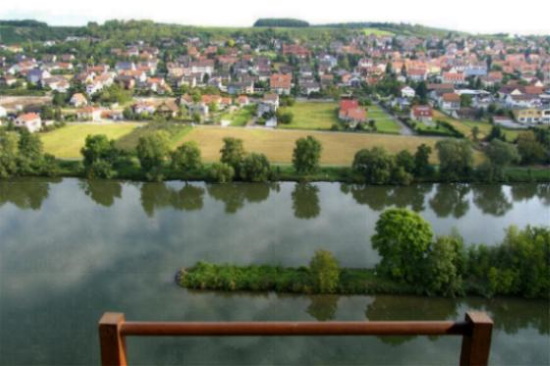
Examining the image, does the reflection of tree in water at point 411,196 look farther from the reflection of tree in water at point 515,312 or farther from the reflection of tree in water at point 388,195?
the reflection of tree in water at point 515,312

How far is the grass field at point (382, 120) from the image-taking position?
876 centimetres

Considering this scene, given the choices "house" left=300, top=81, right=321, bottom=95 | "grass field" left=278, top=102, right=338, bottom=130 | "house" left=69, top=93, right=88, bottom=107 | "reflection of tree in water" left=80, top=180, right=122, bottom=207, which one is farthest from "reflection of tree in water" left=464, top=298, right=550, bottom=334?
"house" left=300, top=81, right=321, bottom=95

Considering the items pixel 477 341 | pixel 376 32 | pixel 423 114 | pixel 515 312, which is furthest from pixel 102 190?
pixel 376 32

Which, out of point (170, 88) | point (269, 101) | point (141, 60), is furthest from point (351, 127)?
point (141, 60)

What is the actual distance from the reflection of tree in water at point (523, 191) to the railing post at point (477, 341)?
601 cm

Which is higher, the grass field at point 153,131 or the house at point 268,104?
the house at point 268,104

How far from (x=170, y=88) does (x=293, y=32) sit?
8331 mm

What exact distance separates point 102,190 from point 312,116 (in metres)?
4.97

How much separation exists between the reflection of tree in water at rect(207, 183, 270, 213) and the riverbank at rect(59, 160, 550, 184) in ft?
0.90

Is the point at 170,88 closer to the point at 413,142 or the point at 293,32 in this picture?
→ the point at 413,142

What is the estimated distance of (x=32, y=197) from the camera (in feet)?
18.9

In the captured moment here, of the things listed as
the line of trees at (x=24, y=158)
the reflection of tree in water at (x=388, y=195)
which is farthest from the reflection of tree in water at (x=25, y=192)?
the reflection of tree in water at (x=388, y=195)

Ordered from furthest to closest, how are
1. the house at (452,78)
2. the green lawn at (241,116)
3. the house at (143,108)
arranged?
the house at (452,78) < the house at (143,108) < the green lawn at (241,116)

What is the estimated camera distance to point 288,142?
7.91 m
